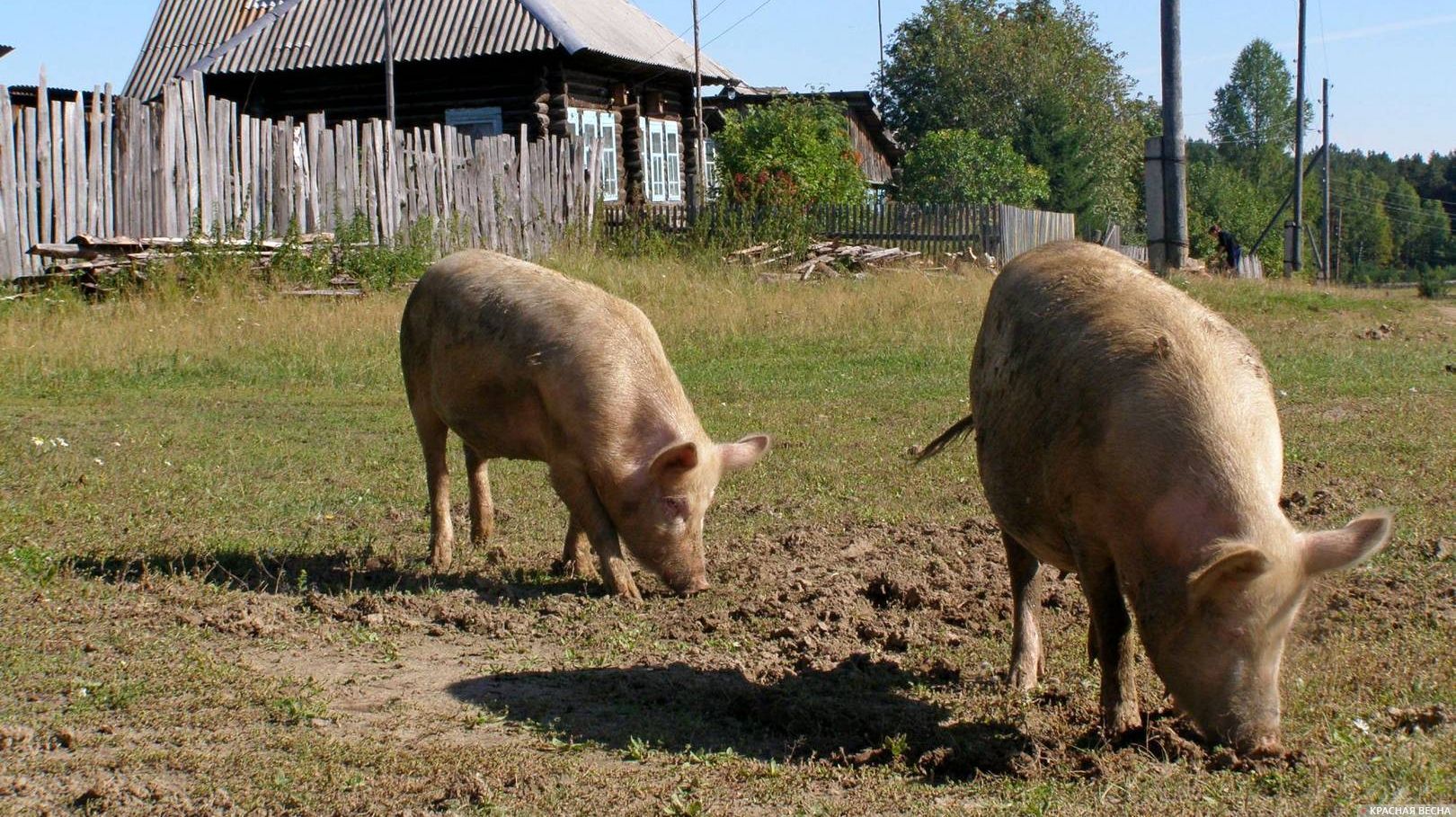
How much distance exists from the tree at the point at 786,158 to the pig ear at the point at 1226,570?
21.8 meters

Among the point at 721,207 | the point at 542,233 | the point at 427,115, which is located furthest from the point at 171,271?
the point at 427,115

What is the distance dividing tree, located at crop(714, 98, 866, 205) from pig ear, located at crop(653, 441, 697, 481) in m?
19.6

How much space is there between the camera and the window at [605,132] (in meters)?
26.2

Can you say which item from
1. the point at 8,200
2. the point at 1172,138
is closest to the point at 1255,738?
the point at 1172,138

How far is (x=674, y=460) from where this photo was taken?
5852 millimetres

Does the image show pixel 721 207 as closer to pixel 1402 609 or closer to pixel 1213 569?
pixel 1402 609

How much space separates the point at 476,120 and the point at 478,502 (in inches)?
781

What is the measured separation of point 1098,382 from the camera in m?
4.25

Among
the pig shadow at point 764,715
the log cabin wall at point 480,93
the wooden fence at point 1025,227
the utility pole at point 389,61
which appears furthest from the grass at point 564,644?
the log cabin wall at point 480,93

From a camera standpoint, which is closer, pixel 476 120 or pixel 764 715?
pixel 764 715

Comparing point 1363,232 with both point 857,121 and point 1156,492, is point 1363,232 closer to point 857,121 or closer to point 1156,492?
point 857,121

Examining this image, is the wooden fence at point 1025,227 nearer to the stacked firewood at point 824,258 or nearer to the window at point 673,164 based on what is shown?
the stacked firewood at point 824,258

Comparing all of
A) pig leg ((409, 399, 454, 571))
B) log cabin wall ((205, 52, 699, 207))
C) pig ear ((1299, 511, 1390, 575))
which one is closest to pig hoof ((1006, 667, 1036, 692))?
pig ear ((1299, 511, 1390, 575))

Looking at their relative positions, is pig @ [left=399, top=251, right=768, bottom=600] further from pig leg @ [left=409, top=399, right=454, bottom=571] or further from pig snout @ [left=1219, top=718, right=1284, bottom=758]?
pig snout @ [left=1219, top=718, right=1284, bottom=758]
